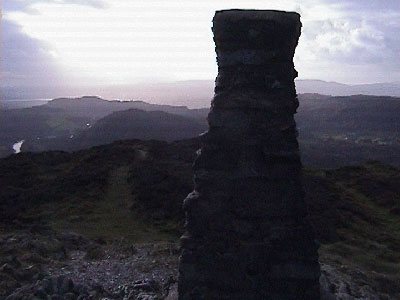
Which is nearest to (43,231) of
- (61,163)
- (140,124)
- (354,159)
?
(61,163)

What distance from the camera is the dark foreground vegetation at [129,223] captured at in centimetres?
1583

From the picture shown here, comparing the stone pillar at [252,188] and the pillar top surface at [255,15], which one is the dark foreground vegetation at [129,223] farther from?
the pillar top surface at [255,15]

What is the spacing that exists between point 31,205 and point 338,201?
18.8 metres

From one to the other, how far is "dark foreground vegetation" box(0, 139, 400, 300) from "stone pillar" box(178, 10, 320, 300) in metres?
3.34

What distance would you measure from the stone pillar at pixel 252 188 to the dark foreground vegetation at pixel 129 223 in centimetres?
A: 334

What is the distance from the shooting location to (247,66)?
33.8 ft

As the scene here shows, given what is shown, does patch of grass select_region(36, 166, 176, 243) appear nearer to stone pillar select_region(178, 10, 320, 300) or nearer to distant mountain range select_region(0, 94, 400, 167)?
stone pillar select_region(178, 10, 320, 300)

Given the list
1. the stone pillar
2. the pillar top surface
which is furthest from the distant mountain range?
the pillar top surface

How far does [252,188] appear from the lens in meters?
10.6

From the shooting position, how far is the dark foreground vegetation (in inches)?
623

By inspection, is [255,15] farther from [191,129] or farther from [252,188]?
[191,129]

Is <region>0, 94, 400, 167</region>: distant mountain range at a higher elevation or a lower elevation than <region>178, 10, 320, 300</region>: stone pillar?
lower

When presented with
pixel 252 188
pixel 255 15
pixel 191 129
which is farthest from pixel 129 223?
pixel 191 129

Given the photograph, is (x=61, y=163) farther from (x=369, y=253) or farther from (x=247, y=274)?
(x=247, y=274)
